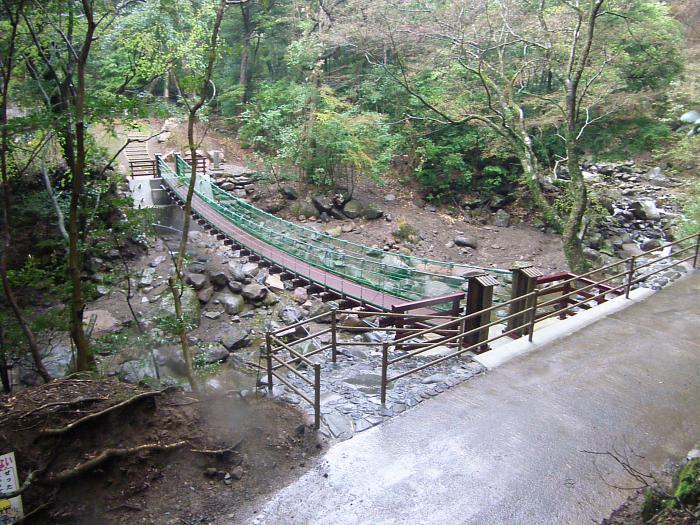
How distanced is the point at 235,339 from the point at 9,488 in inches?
295

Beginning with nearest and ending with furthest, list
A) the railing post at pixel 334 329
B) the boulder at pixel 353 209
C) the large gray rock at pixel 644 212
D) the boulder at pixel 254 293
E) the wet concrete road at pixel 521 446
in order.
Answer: the wet concrete road at pixel 521 446, the railing post at pixel 334 329, the boulder at pixel 254 293, the large gray rock at pixel 644 212, the boulder at pixel 353 209

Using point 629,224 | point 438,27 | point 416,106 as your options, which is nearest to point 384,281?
point 438,27

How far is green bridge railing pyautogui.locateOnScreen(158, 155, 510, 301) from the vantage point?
8508mm

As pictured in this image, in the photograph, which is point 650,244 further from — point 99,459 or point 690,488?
point 99,459

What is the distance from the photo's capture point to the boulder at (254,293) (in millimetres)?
12258

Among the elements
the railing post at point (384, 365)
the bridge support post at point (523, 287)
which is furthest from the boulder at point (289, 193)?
the railing post at point (384, 365)

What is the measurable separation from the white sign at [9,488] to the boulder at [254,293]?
9.22 m

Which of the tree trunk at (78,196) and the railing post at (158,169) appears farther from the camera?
the railing post at (158,169)

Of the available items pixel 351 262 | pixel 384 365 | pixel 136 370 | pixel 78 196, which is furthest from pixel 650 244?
pixel 78 196

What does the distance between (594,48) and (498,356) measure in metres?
10.7

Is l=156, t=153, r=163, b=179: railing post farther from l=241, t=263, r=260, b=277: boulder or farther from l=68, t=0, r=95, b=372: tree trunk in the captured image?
l=68, t=0, r=95, b=372: tree trunk

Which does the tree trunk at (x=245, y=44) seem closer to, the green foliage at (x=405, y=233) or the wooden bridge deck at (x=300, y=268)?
the green foliage at (x=405, y=233)

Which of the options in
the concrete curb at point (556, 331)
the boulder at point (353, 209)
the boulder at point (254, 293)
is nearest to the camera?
the concrete curb at point (556, 331)

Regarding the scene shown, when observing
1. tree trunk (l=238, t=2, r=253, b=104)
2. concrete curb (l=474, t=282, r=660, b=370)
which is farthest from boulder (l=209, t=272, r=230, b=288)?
tree trunk (l=238, t=2, r=253, b=104)
